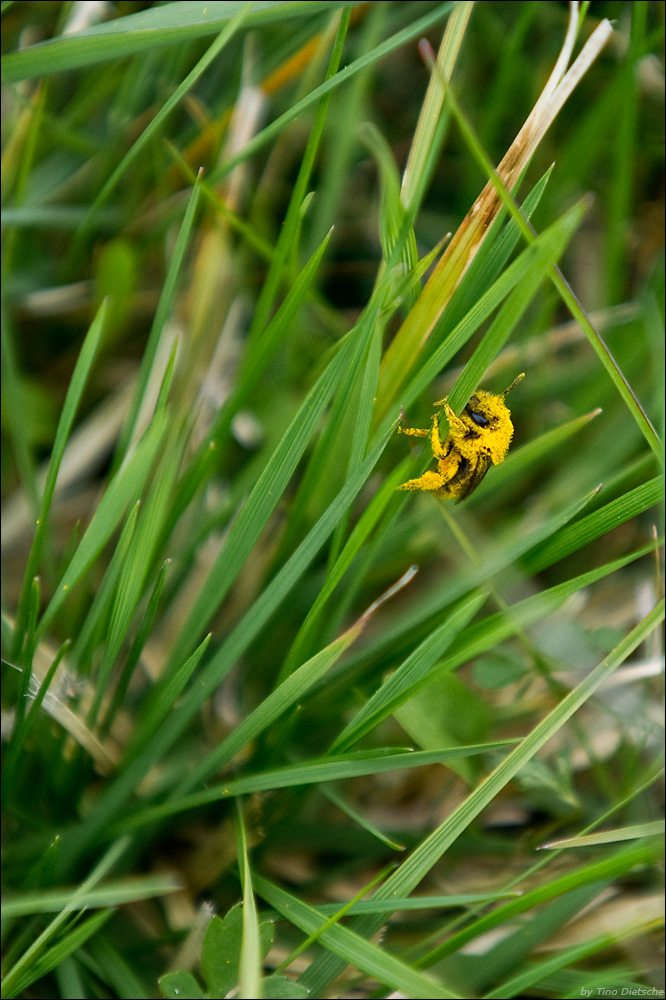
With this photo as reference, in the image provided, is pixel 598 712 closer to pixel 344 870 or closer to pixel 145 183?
Answer: pixel 344 870

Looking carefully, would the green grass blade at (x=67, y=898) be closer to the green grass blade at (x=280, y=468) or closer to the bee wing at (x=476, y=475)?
the green grass blade at (x=280, y=468)

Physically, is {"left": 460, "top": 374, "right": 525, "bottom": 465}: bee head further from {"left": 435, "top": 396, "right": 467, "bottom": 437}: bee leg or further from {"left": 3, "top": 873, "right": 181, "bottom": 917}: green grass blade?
{"left": 3, "top": 873, "right": 181, "bottom": 917}: green grass blade

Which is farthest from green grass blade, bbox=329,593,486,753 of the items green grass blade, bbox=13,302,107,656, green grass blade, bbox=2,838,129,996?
green grass blade, bbox=13,302,107,656

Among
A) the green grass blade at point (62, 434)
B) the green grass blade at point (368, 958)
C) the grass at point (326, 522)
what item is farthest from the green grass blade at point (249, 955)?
the green grass blade at point (62, 434)

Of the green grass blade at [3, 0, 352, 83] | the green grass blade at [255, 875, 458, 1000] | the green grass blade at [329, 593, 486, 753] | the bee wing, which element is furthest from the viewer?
the green grass blade at [3, 0, 352, 83]

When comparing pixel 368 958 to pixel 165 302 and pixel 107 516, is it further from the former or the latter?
pixel 165 302

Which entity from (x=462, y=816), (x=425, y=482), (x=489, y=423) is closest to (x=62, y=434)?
(x=425, y=482)
